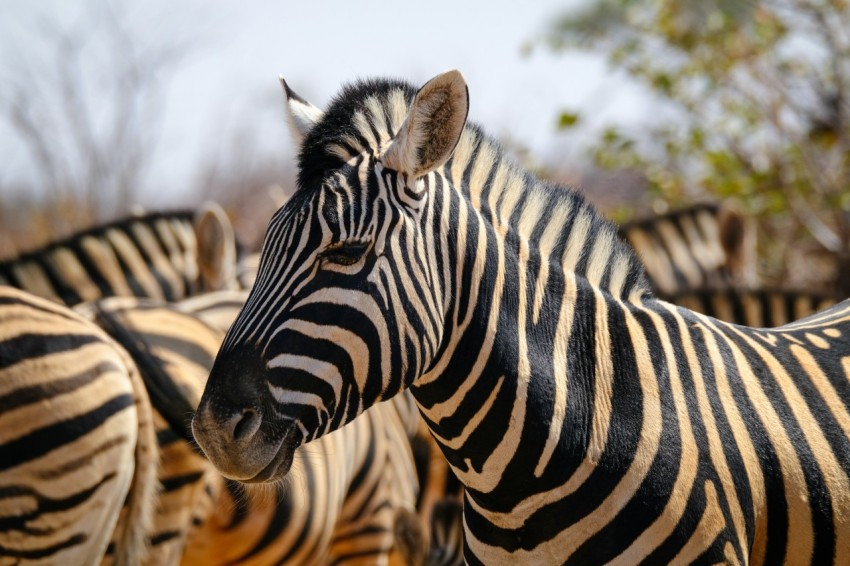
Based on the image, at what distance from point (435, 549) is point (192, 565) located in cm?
128

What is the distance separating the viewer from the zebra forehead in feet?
8.78

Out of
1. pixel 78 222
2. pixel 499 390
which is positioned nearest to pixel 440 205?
pixel 499 390

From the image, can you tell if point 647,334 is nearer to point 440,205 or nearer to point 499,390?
point 499,390

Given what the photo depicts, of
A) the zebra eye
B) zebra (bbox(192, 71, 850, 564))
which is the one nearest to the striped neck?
zebra (bbox(192, 71, 850, 564))

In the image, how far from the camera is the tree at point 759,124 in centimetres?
947

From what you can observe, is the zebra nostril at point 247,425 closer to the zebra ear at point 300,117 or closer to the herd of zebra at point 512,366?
the herd of zebra at point 512,366

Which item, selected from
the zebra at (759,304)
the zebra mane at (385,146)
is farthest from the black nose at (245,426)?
the zebra at (759,304)

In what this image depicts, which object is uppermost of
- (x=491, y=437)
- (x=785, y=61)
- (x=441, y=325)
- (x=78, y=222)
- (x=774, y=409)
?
(x=785, y=61)

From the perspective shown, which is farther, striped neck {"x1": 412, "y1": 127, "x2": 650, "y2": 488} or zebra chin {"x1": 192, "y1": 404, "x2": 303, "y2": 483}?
striped neck {"x1": 412, "y1": 127, "x2": 650, "y2": 488}

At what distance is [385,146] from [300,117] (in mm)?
342

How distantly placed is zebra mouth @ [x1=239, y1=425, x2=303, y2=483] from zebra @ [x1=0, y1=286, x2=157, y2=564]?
1409 mm

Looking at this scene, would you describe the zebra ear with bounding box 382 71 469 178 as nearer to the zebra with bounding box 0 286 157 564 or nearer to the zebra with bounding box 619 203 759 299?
the zebra with bounding box 0 286 157 564

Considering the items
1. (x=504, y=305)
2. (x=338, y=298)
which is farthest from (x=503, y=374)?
(x=338, y=298)

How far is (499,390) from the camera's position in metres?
2.67
